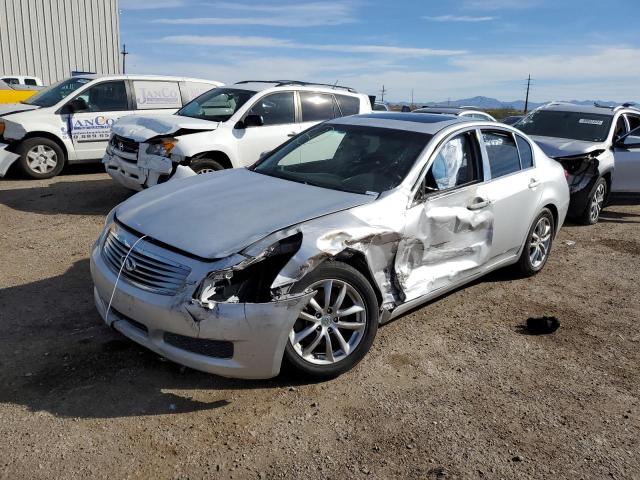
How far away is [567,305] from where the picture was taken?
5207 mm

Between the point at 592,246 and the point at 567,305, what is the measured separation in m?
2.44

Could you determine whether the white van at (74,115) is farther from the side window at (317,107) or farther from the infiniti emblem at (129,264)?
the infiniti emblem at (129,264)

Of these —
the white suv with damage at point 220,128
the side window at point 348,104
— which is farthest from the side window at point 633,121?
the side window at point 348,104

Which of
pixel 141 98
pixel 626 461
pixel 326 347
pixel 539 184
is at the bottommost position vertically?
pixel 626 461

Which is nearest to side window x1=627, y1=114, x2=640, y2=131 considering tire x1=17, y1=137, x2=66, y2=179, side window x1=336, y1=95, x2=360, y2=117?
side window x1=336, y1=95, x2=360, y2=117

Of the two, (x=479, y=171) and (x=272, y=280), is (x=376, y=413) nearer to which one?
(x=272, y=280)

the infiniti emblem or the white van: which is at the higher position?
the white van

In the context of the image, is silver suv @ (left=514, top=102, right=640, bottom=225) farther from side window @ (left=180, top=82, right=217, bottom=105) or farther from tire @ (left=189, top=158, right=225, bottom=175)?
side window @ (left=180, top=82, right=217, bottom=105)

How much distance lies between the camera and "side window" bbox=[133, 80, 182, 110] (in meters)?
9.98

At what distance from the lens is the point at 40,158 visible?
936 centimetres

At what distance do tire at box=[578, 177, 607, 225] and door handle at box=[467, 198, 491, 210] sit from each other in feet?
14.1

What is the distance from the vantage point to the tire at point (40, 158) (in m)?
9.22

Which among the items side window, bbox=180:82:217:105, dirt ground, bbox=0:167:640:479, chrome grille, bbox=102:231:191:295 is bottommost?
dirt ground, bbox=0:167:640:479

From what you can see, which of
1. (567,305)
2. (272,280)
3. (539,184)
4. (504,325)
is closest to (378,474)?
(272,280)
